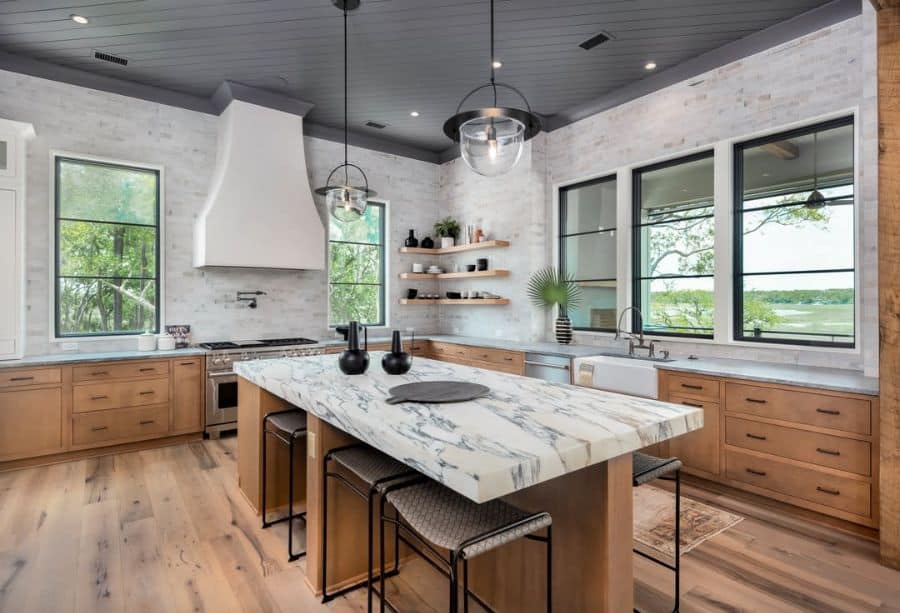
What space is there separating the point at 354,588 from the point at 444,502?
97 centimetres

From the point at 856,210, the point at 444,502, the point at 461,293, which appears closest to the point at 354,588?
the point at 444,502

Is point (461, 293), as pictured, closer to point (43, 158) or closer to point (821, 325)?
point (821, 325)

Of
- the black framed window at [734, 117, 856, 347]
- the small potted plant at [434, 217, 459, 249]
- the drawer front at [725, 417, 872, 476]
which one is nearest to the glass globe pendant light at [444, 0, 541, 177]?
the drawer front at [725, 417, 872, 476]

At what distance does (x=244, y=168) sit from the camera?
4688mm

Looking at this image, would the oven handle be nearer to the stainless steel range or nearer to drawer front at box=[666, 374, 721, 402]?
the stainless steel range

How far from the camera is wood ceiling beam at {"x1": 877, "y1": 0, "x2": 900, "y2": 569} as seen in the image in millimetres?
2244

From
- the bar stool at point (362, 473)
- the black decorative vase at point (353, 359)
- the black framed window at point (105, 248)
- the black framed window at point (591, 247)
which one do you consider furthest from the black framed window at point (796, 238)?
the black framed window at point (105, 248)

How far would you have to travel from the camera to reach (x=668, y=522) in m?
2.73

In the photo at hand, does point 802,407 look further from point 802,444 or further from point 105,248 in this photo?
point 105,248

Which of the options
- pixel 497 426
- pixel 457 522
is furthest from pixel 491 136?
pixel 457 522

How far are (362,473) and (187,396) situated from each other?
10.6ft

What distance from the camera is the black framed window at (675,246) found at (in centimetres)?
401

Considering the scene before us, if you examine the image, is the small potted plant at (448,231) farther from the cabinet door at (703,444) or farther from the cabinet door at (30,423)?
the cabinet door at (30,423)

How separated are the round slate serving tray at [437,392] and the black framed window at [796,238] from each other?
2.75 m
